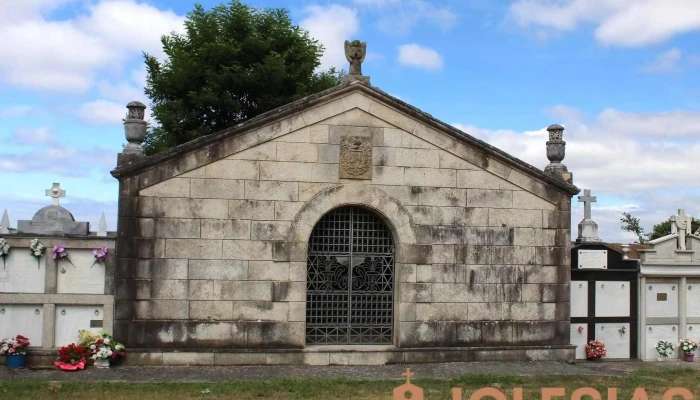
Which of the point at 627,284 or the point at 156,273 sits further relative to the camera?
the point at 627,284

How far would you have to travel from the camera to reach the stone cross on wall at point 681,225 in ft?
52.2

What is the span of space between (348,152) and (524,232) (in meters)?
4.05

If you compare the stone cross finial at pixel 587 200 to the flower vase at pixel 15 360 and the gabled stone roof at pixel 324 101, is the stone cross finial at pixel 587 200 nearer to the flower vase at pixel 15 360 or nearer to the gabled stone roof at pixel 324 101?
the gabled stone roof at pixel 324 101

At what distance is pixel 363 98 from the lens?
14031 millimetres

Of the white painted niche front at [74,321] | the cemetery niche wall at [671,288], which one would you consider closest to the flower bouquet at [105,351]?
the white painted niche front at [74,321]

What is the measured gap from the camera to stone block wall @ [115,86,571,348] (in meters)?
13.1

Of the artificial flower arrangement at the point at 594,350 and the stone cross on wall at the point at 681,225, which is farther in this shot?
the stone cross on wall at the point at 681,225

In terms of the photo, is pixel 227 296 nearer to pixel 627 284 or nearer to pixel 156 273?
pixel 156 273

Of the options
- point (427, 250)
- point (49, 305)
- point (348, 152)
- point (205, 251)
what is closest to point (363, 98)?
point (348, 152)

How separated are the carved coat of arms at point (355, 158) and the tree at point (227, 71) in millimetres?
13410

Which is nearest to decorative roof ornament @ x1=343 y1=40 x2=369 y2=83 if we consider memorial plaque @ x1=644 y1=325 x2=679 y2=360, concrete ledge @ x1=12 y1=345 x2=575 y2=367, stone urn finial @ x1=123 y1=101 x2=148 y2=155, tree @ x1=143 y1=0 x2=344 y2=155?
stone urn finial @ x1=123 y1=101 x2=148 y2=155

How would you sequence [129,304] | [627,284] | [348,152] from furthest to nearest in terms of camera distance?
1. [627,284]
2. [348,152]
3. [129,304]

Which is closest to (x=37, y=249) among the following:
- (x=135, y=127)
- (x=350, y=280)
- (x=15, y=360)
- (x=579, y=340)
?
(x=15, y=360)

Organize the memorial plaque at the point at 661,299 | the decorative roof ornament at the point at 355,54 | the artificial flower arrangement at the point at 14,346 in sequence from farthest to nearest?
the memorial plaque at the point at 661,299 < the decorative roof ornament at the point at 355,54 < the artificial flower arrangement at the point at 14,346
